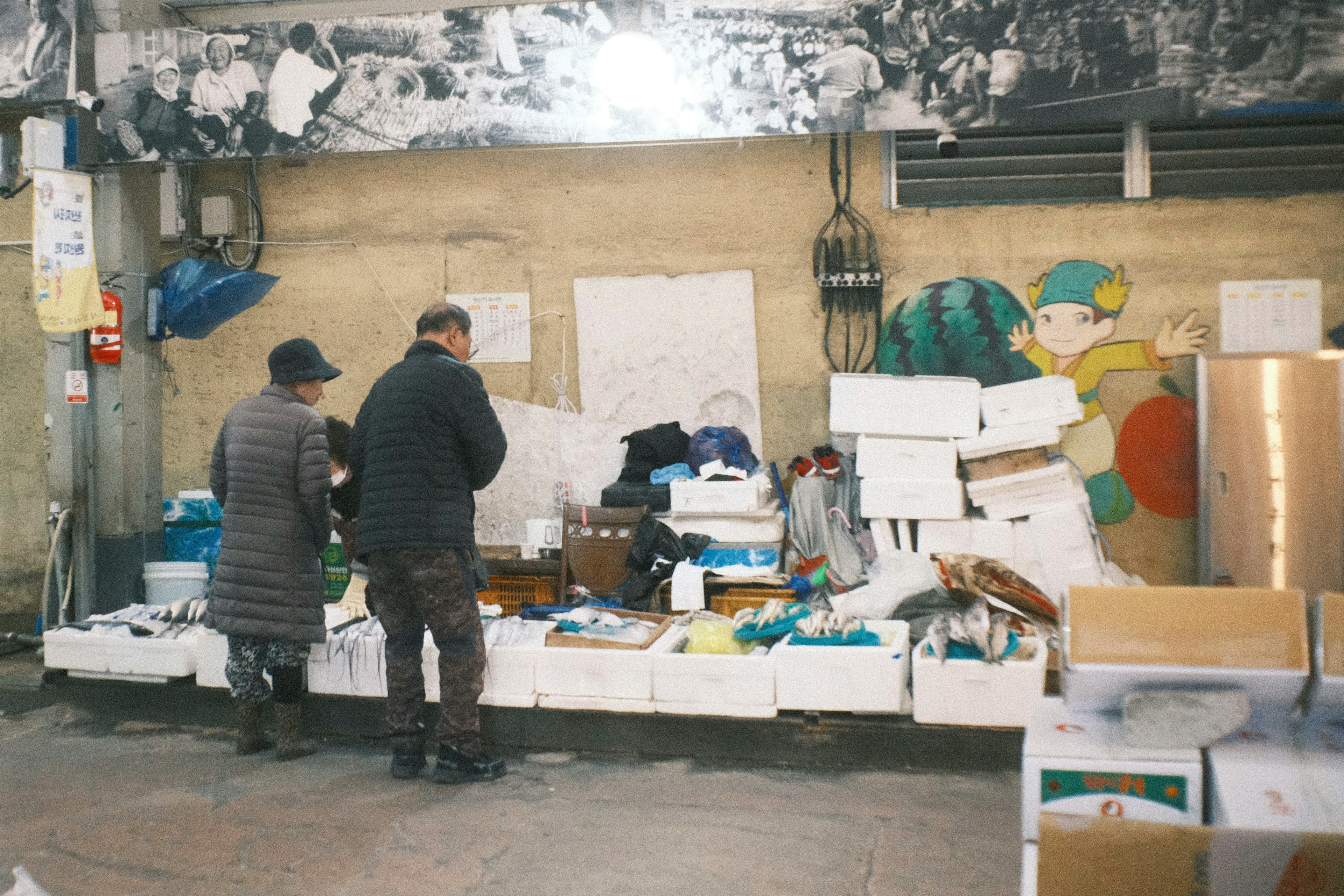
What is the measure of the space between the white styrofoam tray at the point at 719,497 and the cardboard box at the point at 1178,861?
434 cm

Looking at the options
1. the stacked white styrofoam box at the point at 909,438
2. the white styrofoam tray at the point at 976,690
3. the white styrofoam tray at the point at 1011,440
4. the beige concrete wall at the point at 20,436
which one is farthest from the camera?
the beige concrete wall at the point at 20,436

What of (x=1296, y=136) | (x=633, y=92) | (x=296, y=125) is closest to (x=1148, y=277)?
(x=1296, y=136)

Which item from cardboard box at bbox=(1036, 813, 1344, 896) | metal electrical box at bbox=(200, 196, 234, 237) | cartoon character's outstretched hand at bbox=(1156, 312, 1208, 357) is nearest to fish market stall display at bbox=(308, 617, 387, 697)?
metal electrical box at bbox=(200, 196, 234, 237)

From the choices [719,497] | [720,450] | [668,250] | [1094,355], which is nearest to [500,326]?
[668,250]

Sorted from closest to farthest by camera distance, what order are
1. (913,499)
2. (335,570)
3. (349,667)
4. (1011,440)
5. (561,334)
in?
(349,667) < (1011,440) < (913,499) < (335,570) < (561,334)

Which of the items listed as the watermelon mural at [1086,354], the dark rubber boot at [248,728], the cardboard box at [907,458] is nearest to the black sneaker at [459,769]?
the dark rubber boot at [248,728]

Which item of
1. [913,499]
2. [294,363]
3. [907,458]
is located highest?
[294,363]

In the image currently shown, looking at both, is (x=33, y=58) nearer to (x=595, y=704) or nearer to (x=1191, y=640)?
(x=595, y=704)

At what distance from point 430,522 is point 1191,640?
315 centimetres

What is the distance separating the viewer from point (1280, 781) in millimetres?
2059

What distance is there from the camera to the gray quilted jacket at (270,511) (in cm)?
493

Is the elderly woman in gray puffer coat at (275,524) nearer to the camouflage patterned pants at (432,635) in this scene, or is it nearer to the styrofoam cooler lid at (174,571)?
the camouflage patterned pants at (432,635)

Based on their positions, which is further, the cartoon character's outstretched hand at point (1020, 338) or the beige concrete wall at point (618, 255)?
the cartoon character's outstretched hand at point (1020, 338)

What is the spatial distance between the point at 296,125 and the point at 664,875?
5.13 m
